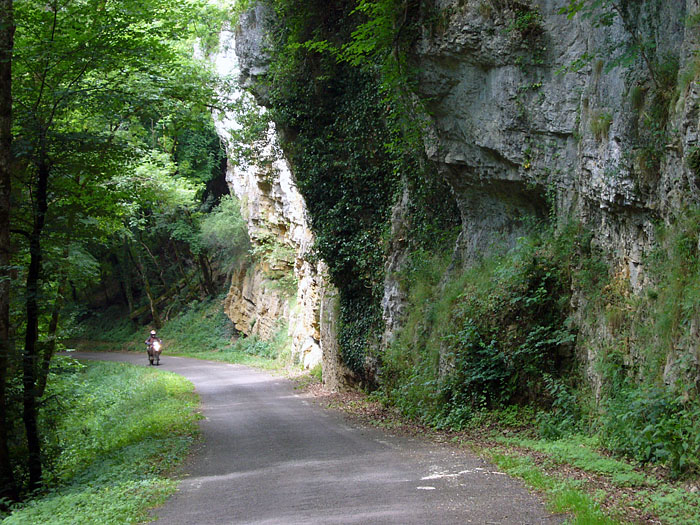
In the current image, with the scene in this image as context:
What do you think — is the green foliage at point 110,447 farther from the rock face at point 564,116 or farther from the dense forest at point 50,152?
the rock face at point 564,116

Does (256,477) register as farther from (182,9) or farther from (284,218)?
(284,218)

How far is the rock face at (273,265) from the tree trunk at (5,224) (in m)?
14.8

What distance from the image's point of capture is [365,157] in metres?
17.2

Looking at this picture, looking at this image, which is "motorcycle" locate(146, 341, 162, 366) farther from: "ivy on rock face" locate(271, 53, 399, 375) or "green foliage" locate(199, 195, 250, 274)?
"ivy on rock face" locate(271, 53, 399, 375)

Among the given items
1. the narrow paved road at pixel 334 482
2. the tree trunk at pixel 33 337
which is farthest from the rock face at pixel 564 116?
the tree trunk at pixel 33 337

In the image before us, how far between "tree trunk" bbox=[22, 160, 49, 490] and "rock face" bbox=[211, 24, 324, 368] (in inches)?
535

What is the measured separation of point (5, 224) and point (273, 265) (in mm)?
A: 23336

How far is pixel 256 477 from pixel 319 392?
37.1ft

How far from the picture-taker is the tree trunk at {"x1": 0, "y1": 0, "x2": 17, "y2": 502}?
9.27 m

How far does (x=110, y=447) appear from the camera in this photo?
496 inches

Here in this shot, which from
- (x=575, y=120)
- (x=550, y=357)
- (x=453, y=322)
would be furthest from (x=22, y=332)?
(x=575, y=120)

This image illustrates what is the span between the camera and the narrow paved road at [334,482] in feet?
19.8

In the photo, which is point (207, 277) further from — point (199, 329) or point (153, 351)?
point (153, 351)

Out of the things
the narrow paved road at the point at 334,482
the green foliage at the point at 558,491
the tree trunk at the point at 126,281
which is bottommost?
the narrow paved road at the point at 334,482
